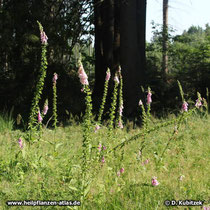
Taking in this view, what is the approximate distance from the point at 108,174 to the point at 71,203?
740mm

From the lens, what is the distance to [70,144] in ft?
20.9

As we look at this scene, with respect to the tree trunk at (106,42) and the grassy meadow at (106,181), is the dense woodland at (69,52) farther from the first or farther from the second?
the grassy meadow at (106,181)

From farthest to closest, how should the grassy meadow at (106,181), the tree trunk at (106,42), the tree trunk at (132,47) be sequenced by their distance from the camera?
1. the tree trunk at (106,42)
2. the tree trunk at (132,47)
3. the grassy meadow at (106,181)

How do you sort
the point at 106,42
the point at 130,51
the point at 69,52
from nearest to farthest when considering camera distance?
the point at 130,51
the point at 106,42
the point at 69,52

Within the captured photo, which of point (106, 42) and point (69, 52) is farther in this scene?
point (69, 52)

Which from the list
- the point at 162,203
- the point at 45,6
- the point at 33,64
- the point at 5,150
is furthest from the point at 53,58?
the point at 162,203

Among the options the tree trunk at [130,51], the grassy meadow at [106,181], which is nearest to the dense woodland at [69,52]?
the tree trunk at [130,51]

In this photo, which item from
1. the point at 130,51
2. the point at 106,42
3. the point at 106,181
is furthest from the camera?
the point at 106,42

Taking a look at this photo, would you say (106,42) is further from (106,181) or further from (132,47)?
(106,181)

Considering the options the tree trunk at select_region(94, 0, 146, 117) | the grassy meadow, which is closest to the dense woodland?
the tree trunk at select_region(94, 0, 146, 117)

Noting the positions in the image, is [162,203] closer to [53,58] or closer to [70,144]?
[70,144]

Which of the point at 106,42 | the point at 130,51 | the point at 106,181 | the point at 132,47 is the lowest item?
the point at 106,181

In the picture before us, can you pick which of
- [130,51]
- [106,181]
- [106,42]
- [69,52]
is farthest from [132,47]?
[106,181]

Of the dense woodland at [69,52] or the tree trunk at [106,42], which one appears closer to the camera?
the dense woodland at [69,52]
